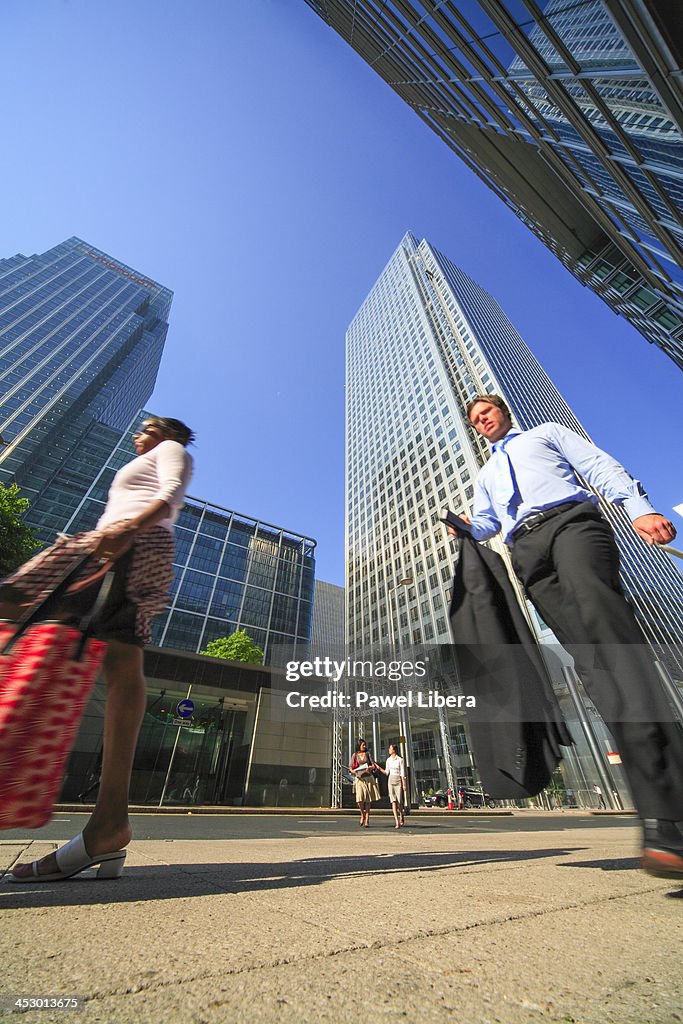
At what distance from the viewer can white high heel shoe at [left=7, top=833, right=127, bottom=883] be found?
1.30m

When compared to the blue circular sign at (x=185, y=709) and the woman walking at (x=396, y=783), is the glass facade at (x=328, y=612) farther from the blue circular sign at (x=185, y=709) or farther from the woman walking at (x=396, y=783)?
the woman walking at (x=396, y=783)

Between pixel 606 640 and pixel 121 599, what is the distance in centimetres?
177

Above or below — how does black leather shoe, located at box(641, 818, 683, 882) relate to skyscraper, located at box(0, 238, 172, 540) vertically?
below

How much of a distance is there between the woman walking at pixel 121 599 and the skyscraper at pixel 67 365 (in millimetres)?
64475

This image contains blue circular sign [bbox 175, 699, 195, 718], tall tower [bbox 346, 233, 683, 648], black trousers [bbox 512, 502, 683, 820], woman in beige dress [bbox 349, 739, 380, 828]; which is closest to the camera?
black trousers [bbox 512, 502, 683, 820]

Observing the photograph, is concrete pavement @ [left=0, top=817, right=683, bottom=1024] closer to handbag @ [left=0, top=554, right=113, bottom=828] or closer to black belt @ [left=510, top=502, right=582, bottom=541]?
handbag @ [left=0, top=554, right=113, bottom=828]

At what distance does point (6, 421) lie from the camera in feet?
189

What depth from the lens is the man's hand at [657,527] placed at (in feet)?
5.66

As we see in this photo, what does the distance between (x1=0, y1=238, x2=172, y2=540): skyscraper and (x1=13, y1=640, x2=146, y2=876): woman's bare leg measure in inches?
2546

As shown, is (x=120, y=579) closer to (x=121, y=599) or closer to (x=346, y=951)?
(x=121, y=599)

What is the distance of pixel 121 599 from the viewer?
153cm

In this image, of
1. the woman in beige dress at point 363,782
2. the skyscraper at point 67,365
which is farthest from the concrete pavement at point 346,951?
the skyscraper at point 67,365

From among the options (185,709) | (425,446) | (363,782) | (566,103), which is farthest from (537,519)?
(425,446)

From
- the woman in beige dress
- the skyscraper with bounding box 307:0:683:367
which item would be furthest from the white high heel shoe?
the skyscraper with bounding box 307:0:683:367
